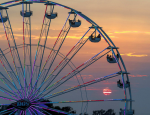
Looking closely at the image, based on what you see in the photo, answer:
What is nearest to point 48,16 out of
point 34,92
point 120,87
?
point 34,92

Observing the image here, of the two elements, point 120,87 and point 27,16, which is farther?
point 27,16

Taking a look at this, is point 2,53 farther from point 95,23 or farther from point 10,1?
point 95,23

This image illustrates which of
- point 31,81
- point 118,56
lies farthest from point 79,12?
point 31,81

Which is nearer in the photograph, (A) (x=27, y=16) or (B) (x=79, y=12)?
(B) (x=79, y=12)

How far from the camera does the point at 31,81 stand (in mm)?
41156

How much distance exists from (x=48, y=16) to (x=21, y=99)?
1050 centimetres

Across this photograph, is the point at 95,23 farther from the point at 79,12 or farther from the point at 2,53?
the point at 2,53

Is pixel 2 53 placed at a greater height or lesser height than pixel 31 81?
greater

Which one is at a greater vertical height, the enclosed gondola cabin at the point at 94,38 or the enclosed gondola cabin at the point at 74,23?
the enclosed gondola cabin at the point at 74,23

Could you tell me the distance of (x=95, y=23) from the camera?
4041 cm

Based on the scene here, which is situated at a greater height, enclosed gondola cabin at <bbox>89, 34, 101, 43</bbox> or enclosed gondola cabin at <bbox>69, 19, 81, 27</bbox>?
enclosed gondola cabin at <bbox>69, 19, 81, 27</bbox>

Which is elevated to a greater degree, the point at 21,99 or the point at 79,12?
the point at 79,12

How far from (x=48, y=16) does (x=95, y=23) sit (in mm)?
6422

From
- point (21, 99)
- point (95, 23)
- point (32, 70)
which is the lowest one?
point (21, 99)
